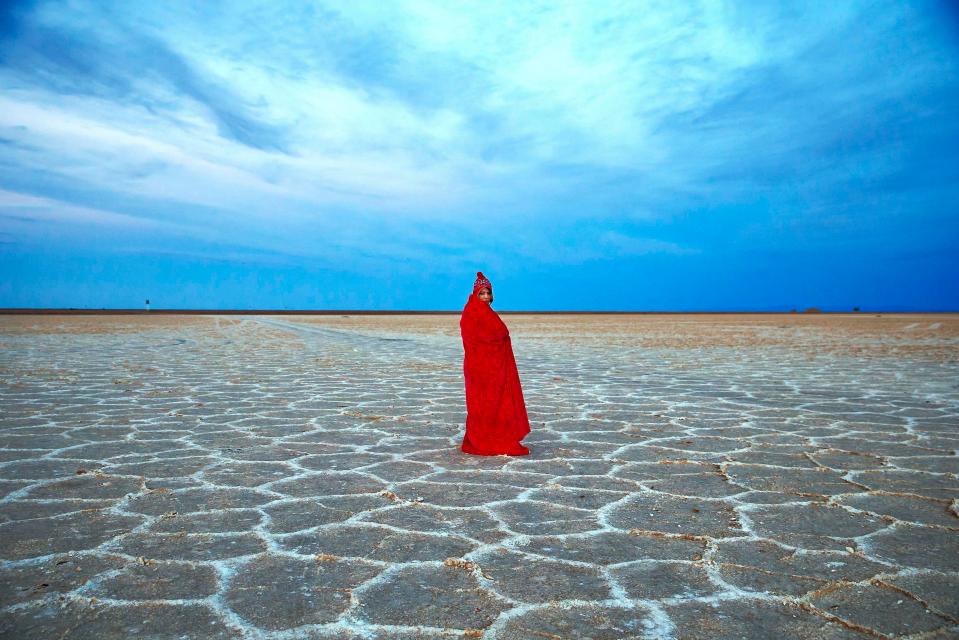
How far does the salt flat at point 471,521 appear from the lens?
2.26 metres

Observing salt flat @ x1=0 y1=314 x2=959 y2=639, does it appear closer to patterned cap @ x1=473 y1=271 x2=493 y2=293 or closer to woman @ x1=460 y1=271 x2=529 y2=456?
woman @ x1=460 y1=271 x2=529 y2=456

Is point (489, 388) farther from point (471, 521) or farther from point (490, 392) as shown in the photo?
point (471, 521)

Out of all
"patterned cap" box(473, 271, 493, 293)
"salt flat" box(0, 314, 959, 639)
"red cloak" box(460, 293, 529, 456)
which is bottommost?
"salt flat" box(0, 314, 959, 639)

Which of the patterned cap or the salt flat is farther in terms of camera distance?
the patterned cap

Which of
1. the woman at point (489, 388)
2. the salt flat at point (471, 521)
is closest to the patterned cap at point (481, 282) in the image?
the woman at point (489, 388)

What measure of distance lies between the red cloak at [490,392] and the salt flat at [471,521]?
0.18 metres

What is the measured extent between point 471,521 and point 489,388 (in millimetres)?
1497

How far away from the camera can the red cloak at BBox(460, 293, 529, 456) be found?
4586 mm

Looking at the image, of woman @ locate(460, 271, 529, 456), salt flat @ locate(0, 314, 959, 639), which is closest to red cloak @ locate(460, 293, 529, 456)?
woman @ locate(460, 271, 529, 456)

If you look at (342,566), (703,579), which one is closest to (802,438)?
(703,579)

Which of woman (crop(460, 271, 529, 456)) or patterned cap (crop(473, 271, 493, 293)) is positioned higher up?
patterned cap (crop(473, 271, 493, 293))

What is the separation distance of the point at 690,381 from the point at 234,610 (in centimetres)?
786

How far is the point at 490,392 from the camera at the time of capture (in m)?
4.59

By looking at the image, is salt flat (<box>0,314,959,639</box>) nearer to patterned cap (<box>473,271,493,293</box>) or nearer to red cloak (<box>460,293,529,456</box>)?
red cloak (<box>460,293,529,456</box>)
